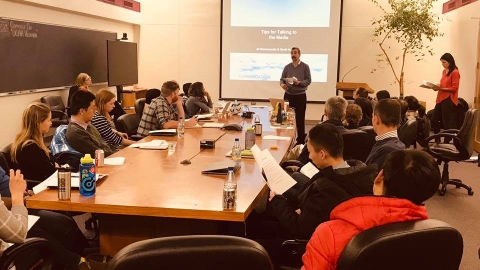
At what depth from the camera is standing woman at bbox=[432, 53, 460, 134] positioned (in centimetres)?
837

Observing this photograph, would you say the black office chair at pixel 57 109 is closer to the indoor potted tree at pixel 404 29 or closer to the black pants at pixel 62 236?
the black pants at pixel 62 236

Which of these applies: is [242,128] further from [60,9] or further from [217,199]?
[60,9]

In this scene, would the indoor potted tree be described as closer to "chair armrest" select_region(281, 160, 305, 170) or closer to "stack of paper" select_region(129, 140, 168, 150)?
"chair armrest" select_region(281, 160, 305, 170)

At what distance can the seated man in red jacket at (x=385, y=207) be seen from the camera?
170 centimetres

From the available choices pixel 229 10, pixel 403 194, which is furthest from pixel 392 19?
pixel 403 194

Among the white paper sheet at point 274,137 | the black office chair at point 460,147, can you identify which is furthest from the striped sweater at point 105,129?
the black office chair at point 460,147

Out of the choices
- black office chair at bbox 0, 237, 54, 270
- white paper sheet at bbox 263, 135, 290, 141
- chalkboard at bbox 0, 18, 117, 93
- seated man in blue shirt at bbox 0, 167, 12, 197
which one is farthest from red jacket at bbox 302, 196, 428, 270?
chalkboard at bbox 0, 18, 117, 93

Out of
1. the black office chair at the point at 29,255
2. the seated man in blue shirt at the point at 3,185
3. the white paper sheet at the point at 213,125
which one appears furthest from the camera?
the white paper sheet at the point at 213,125

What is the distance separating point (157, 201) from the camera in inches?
110

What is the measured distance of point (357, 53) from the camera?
11.1 m

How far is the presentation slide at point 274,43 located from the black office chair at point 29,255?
8.94 metres

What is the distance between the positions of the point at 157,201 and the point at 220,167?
2.73ft

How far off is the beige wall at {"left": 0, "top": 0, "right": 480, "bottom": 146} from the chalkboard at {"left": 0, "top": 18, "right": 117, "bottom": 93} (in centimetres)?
34

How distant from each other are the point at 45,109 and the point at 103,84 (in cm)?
675
